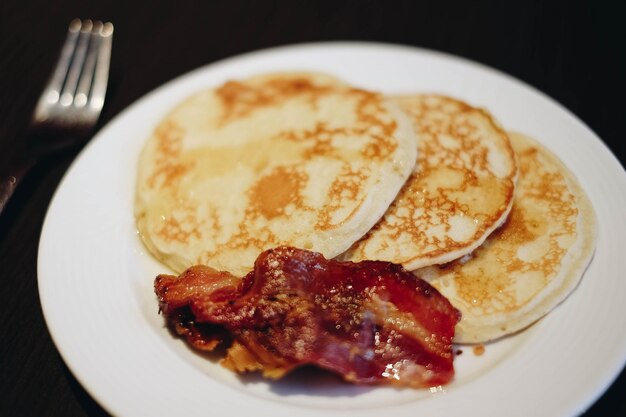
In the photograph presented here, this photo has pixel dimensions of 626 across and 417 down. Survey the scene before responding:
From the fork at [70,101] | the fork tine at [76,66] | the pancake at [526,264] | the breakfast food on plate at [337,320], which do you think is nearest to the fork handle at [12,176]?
the fork at [70,101]

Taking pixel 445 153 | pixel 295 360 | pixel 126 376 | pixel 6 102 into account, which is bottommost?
pixel 6 102

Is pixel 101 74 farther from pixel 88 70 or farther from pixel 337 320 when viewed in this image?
pixel 337 320

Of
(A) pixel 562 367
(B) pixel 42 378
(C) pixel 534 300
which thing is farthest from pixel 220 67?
(A) pixel 562 367

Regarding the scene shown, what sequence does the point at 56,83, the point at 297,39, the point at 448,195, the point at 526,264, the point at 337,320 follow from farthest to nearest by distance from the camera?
the point at 297,39 < the point at 56,83 < the point at 448,195 < the point at 526,264 < the point at 337,320

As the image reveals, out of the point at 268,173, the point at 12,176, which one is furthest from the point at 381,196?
the point at 12,176

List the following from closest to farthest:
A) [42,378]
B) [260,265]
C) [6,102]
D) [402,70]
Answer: [260,265] < [42,378] < [402,70] < [6,102]

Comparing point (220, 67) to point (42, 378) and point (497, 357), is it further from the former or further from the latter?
point (497, 357)

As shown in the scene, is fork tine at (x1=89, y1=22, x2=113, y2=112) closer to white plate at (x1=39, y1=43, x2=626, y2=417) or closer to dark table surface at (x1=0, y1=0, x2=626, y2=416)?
dark table surface at (x1=0, y1=0, x2=626, y2=416)
